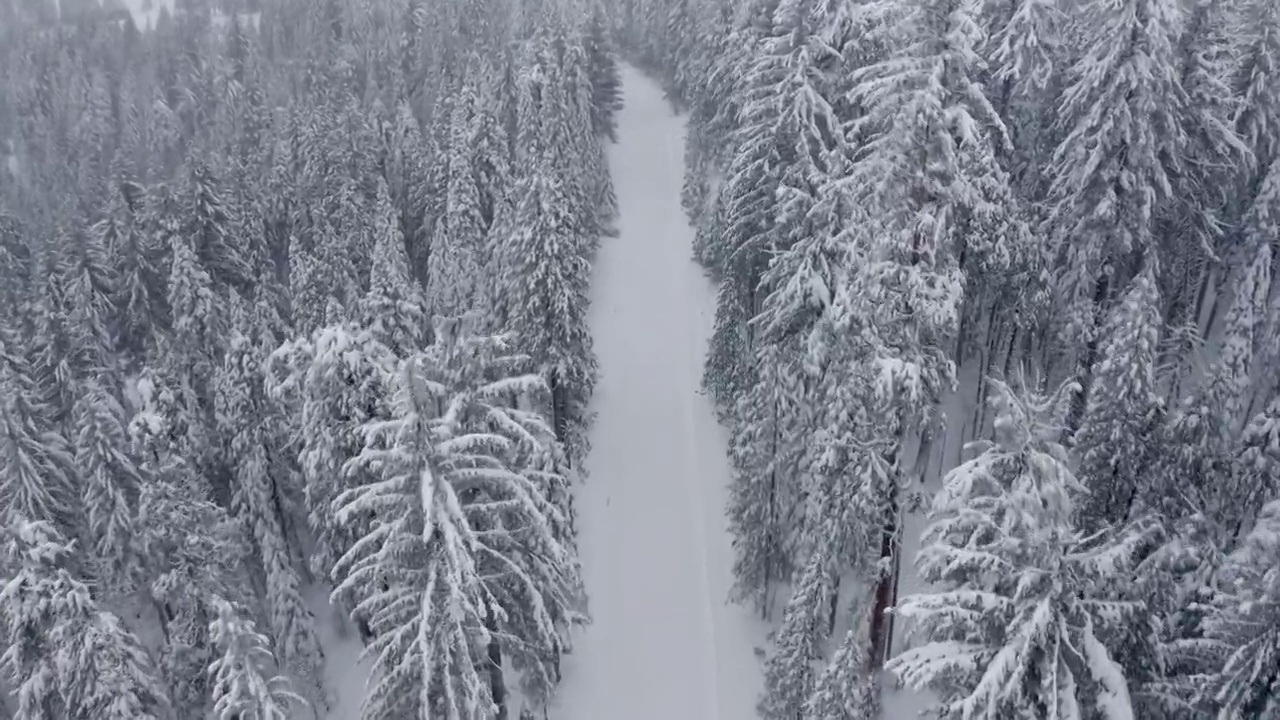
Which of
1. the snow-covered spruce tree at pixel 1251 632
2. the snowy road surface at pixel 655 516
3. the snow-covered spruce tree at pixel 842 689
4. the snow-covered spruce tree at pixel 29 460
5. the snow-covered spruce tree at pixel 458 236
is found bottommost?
the snowy road surface at pixel 655 516

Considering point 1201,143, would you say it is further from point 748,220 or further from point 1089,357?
point 748,220

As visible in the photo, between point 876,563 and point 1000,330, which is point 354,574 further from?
point 1000,330

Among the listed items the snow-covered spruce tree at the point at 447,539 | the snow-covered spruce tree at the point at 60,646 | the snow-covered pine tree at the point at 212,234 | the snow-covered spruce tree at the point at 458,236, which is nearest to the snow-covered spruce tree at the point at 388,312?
the snow-covered spruce tree at the point at 447,539

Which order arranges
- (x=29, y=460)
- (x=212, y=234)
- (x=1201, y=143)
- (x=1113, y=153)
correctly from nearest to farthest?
(x=1113, y=153) → (x=1201, y=143) → (x=29, y=460) → (x=212, y=234)

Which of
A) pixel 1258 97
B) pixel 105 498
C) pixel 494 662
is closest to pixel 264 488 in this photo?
pixel 105 498

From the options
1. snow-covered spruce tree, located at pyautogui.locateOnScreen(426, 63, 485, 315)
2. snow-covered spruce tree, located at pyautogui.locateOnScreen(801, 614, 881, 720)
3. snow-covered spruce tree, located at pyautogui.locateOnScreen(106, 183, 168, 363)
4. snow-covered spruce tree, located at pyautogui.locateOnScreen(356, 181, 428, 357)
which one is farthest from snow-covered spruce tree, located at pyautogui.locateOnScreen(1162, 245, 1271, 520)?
snow-covered spruce tree, located at pyautogui.locateOnScreen(106, 183, 168, 363)

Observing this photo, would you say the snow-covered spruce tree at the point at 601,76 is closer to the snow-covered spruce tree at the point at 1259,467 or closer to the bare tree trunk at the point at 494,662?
the bare tree trunk at the point at 494,662
